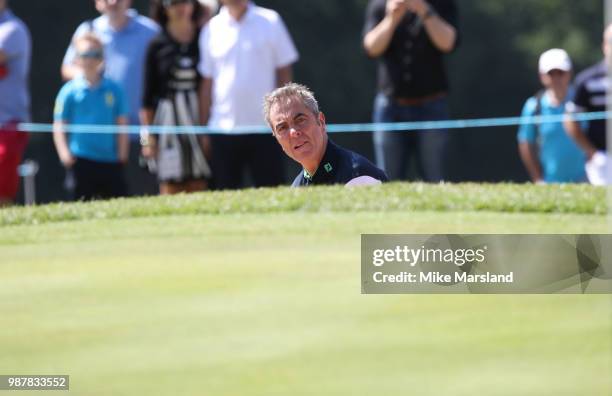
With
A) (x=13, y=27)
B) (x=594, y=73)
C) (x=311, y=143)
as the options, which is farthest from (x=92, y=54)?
(x=311, y=143)

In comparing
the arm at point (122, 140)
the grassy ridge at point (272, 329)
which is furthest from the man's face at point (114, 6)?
the grassy ridge at point (272, 329)

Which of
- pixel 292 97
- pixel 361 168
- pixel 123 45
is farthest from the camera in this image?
pixel 123 45

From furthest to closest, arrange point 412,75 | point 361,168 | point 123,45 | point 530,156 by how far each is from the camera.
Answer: point 530,156 < point 123,45 < point 412,75 < point 361,168

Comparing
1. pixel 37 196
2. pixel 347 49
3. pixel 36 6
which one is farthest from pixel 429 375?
pixel 347 49

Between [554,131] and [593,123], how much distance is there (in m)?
0.53

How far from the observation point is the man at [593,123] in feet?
37.7

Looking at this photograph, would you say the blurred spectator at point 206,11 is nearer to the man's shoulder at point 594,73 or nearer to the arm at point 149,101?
the arm at point 149,101

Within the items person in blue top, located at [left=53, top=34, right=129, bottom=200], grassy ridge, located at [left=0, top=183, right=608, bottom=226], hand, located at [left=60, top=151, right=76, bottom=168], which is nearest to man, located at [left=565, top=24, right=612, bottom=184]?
grassy ridge, located at [left=0, top=183, right=608, bottom=226]

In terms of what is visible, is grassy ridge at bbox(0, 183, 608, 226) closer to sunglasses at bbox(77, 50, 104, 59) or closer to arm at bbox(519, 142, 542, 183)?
sunglasses at bbox(77, 50, 104, 59)

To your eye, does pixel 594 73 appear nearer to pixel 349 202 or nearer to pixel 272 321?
pixel 349 202

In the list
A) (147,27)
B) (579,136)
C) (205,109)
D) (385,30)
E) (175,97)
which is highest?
(147,27)

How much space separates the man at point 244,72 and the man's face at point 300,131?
15.1ft

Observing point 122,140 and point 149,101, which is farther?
point 149,101

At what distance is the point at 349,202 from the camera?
8641 millimetres
